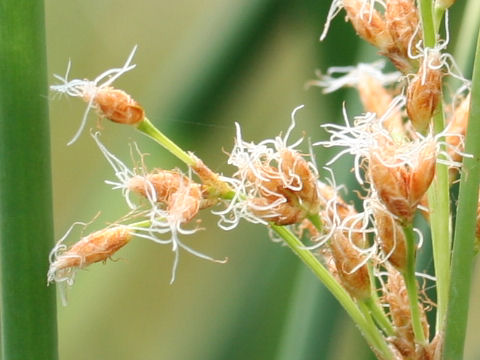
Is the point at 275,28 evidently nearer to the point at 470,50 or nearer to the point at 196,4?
the point at 470,50

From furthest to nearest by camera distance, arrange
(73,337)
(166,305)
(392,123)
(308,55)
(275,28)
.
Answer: (166,305) < (73,337) < (308,55) < (275,28) < (392,123)

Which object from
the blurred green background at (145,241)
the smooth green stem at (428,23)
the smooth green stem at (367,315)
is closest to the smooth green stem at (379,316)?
the smooth green stem at (367,315)

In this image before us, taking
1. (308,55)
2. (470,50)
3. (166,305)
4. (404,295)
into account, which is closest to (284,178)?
(404,295)

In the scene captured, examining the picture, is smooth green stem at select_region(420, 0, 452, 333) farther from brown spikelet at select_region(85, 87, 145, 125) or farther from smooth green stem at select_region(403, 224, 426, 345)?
brown spikelet at select_region(85, 87, 145, 125)

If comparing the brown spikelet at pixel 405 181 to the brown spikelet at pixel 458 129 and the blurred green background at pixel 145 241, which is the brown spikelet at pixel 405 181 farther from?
the blurred green background at pixel 145 241

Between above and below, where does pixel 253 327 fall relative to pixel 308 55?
below
